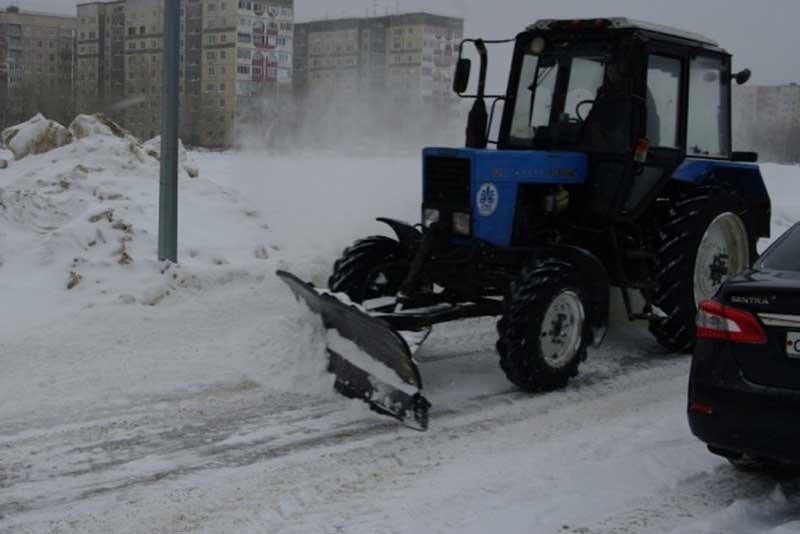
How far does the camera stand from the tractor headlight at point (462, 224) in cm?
789

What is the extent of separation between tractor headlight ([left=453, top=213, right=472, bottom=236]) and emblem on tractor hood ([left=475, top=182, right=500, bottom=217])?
128 millimetres

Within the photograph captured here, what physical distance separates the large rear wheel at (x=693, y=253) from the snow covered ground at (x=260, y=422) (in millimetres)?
361

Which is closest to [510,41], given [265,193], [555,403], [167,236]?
[555,403]

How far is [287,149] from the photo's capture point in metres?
20.7

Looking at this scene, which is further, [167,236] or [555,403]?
[167,236]

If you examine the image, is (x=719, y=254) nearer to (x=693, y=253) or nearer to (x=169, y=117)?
(x=693, y=253)

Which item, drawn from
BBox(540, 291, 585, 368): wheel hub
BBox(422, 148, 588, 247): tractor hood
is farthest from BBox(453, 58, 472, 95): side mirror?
BBox(540, 291, 585, 368): wheel hub

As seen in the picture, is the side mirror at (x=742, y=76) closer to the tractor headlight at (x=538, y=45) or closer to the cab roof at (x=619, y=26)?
the cab roof at (x=619, y=26)

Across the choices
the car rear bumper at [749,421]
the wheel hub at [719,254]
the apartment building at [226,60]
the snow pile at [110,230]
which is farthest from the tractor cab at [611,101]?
the apartment building at [226,60]

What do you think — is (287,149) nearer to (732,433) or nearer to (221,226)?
(221,226)

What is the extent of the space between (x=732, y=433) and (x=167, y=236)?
6.74 meters

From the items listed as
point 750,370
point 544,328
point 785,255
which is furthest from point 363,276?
point 750,370

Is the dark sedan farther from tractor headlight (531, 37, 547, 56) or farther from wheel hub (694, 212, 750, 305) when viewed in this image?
tractor headlight (531, 37, 547, 56)

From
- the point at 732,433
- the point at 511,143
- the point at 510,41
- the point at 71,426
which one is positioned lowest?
the point at 71,426
